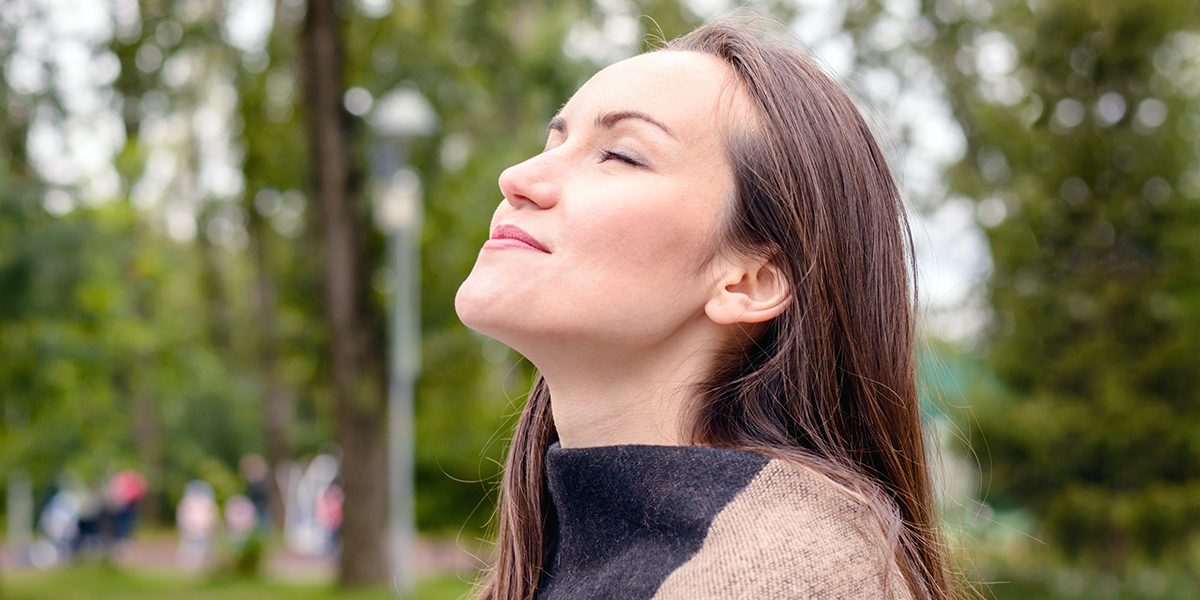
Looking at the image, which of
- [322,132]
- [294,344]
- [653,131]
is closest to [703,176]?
[653,131]

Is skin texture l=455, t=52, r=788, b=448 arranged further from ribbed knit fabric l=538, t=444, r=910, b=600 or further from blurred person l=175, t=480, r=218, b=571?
blurred person l=175, t=480, r=218, b=571

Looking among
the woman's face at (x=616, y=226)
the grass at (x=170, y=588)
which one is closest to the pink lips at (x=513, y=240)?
the woman's face at (x=616, y=226)

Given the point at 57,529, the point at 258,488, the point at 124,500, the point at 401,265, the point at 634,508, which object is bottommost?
the point at 258,488

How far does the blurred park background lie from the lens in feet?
27.4

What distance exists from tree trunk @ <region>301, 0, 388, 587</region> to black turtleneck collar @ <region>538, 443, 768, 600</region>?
31.5ft

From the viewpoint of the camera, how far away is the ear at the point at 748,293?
1.55 metres

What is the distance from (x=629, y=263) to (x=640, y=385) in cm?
20

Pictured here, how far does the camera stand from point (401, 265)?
35.0 ft

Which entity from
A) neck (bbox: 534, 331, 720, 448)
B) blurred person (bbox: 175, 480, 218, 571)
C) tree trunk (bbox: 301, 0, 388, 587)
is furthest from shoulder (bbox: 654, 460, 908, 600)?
blurred person (bbox: 175, 480, 218, 571)

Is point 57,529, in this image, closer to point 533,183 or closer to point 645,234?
point 533,183

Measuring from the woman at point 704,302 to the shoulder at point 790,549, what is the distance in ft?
0.08

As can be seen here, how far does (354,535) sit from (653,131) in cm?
1017

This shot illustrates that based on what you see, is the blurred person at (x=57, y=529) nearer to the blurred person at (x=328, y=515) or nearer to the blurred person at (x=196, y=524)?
the blurred person at (x=196, y=524)

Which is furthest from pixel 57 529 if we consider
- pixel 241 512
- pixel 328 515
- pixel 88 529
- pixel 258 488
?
pixel 328 515
